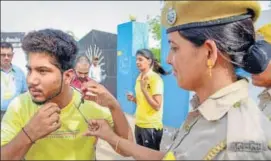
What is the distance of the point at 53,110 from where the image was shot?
2.28ft

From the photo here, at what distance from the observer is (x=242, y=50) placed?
69cm

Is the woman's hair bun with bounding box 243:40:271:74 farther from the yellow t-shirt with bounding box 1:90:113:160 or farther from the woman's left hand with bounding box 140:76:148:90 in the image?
the woman's left hand with bounding box 140:76:148:90

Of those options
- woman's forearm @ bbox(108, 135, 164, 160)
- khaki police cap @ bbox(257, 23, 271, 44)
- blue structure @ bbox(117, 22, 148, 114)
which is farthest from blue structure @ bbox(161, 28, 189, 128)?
woman's forearm @ bbox(108, 135, 164, 160)

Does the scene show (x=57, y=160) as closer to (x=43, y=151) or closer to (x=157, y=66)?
(x=43, y=151)

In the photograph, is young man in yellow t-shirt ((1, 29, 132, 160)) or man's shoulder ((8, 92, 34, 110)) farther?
man's shoulder ((8, 92, 34, 110))

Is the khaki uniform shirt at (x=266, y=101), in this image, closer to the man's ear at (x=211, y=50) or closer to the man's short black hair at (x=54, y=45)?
the man's ear at (x=211, y=50)

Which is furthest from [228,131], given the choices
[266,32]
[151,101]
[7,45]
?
[151,101]

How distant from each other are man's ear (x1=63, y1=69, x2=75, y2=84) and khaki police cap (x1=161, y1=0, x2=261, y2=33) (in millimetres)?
292

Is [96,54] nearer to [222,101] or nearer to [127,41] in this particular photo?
[127,41]

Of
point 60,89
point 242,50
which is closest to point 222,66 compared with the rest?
point 242,50

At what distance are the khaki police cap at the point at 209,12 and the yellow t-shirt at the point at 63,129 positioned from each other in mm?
A: 344

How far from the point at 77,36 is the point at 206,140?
44 cm

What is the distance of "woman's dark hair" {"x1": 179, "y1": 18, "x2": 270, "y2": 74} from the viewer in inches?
25.7

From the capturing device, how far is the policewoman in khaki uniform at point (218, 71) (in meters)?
0.64
